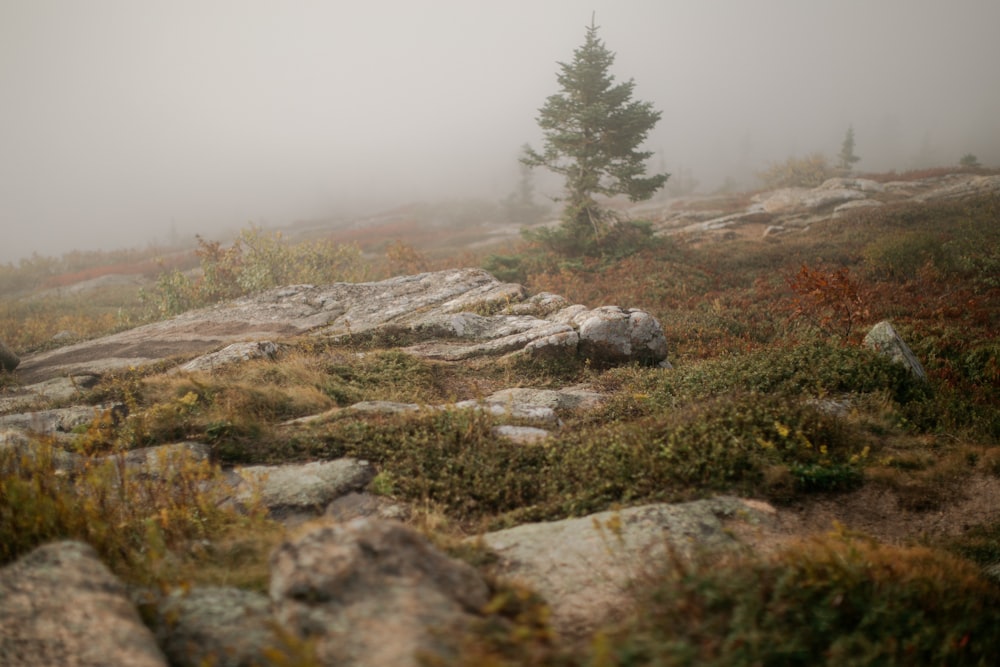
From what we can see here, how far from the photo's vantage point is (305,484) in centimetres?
664

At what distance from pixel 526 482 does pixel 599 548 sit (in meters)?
1.96

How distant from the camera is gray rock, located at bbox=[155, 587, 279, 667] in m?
2.98

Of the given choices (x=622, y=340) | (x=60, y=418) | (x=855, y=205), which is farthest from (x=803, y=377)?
(x=855, y=205)

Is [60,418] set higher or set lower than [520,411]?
higher

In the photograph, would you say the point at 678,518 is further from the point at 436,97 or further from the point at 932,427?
the point at 436,97

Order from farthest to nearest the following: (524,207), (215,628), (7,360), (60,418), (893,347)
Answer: (524,207), (7,360), (893,347), (60,418), (215,628)

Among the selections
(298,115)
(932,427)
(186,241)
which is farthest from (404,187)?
(932,427)

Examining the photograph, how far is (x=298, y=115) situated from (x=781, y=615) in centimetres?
18402

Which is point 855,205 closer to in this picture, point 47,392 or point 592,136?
point 592,136

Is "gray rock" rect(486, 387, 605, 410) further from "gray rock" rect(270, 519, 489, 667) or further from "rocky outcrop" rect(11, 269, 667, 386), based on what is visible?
"gray rock" rect(270, 519, 489, 667)

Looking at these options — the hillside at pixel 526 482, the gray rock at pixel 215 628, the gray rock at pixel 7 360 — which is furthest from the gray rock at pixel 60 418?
the gray rock at pixel 7 360

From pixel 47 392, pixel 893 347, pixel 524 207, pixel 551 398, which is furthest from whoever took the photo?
pixel 524 207

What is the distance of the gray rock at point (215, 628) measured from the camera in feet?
9.78

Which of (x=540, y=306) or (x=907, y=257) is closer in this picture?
(x=540, y=306)
